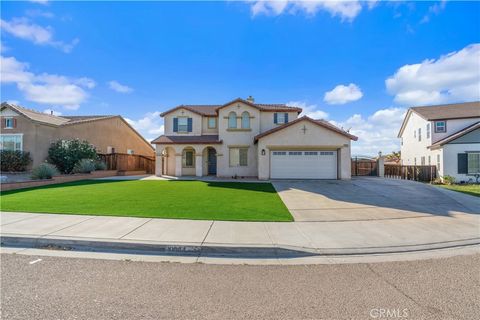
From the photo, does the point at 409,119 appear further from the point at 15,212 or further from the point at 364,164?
the point at 15,212

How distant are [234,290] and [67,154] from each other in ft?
69.9

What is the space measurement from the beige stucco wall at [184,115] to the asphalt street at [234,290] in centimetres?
1875

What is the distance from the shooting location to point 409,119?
91.9ft

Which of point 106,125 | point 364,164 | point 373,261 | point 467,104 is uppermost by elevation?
point 467,104

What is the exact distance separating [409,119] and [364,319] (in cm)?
3180

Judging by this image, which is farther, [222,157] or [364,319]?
[222,157]

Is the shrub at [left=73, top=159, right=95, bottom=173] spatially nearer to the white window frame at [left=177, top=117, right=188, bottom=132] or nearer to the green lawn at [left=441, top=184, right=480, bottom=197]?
the white window frame at [left=177, top=117, right=188, bottom=132]

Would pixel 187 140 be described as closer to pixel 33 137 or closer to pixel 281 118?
pixel 281 118

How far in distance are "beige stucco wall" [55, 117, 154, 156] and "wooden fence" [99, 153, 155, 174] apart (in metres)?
2.86

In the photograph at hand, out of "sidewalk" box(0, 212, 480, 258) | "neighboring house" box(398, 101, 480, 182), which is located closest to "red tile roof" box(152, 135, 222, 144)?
"sidewalk" box(0, 212, 480, 258)

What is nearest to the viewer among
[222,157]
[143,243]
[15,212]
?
[143,243]

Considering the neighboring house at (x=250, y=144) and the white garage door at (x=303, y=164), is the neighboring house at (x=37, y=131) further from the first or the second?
the white garage door at (x=303, y=164)

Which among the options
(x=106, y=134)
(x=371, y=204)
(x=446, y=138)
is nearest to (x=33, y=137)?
(x=106, y=134)

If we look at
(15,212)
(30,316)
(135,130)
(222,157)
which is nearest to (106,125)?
(135,130)
